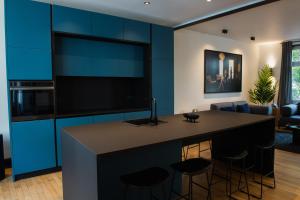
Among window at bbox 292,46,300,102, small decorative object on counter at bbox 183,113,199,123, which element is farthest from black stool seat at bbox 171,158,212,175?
window at bbox 292,46,300,102

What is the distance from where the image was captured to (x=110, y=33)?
12.5 ft

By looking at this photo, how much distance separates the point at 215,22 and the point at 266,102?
12.5 feet

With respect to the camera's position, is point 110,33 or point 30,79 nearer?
point 30,79

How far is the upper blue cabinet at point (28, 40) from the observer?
2994mm

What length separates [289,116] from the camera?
590cm

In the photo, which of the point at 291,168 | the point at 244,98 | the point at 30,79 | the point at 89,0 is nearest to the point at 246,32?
the point at 244,98

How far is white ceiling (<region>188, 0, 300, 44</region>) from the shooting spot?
381 cm

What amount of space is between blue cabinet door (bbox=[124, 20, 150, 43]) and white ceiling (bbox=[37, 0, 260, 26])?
14 cm

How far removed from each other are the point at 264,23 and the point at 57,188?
5.02 m

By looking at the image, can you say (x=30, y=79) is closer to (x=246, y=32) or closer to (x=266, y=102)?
(x=246, y=32)

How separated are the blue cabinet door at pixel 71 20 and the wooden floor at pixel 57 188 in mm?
2250

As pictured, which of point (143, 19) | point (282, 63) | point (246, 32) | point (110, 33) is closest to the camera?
point (110, 33)

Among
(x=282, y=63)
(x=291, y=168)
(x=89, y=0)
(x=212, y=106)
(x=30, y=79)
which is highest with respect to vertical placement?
(x=89, y=0)

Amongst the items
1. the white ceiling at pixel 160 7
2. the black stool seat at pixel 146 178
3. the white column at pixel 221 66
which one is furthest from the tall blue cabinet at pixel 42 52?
the white column at pixel 221 66
